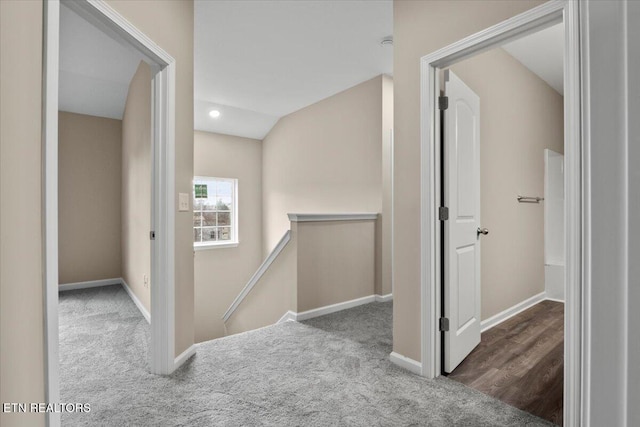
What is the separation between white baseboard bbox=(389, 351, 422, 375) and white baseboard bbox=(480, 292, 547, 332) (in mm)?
1055

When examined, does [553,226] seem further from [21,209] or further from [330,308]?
[21,209]

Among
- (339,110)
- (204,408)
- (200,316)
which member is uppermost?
(339,110)

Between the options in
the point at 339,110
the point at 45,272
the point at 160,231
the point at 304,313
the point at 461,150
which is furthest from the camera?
the point at 339,110

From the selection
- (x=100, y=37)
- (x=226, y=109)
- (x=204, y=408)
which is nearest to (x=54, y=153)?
(x=204, y=408)

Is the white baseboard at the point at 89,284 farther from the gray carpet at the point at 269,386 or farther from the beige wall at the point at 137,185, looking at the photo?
the gray carpet at the point at 269,386

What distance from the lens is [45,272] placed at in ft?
3.96

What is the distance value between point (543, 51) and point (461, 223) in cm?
224

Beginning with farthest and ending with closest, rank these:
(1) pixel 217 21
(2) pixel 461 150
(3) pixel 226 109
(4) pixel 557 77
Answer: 1. (3) pixel 226 109
2. (4) pixel 557 77
3. (1) pixel 217 21
4. (2) pixel 461 150

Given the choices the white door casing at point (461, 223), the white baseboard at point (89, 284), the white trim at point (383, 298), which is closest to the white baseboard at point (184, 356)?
the white door casing at point (461, 223)

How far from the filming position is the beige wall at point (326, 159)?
12.9ft

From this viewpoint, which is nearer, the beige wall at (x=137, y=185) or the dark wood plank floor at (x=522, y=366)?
the dark wood plank floor at (x=522, y=366)

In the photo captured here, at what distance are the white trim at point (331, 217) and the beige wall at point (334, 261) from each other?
0.13ft

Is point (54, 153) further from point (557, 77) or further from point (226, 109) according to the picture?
point (557, 77)

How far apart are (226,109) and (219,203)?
1.64 meters
